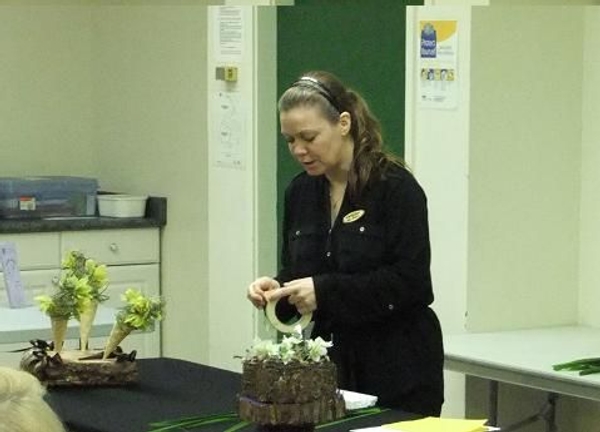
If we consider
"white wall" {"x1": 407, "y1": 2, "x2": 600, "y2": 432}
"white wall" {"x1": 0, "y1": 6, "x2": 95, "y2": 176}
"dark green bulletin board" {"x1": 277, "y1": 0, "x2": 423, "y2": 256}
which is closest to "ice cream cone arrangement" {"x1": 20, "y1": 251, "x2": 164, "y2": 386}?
"white wall" {"x1": 407, "y1": 2, "x2": 600, "y2": 432}

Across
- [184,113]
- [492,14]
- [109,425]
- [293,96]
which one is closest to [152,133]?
[184,113]

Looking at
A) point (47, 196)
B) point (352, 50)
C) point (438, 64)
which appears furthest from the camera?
point (47, 196)

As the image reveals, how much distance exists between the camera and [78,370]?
3033 millimetres

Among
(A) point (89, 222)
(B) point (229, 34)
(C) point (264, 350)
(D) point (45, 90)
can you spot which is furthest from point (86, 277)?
(D) point (45, 90)

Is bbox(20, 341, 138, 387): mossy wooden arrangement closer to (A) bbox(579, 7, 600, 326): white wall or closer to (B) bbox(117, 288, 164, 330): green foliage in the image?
(B) bbox(117, 288, 164, 330): green foliage

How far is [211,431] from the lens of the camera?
259cm

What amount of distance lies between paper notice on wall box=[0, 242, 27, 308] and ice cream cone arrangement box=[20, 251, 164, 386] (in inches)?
36.6

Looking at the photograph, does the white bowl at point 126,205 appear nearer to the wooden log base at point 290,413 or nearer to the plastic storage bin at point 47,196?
the plastic storage bin at point 47,196

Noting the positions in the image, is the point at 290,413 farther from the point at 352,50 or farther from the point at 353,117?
the point at 352,50

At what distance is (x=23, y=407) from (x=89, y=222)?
424 centimetres

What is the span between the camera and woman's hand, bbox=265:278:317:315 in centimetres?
→ 302

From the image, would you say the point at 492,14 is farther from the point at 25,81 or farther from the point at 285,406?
the point at 25,81

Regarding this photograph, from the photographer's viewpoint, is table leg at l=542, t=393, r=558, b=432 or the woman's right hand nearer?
the woman's right hand

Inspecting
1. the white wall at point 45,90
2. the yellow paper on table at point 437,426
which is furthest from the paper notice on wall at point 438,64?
the white wall at point 45,90
